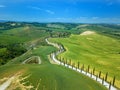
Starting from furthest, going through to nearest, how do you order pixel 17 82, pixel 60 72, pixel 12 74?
pixel 60 72 → pixel 12 74 → pixel 17 82

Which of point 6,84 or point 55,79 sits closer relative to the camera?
point 6,84

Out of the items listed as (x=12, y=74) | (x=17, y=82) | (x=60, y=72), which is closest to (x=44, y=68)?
(x=60, y=72)

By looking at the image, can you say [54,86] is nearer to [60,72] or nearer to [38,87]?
[38,87]

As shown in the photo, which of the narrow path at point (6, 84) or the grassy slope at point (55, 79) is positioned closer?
the narrow path at point (6, 84)

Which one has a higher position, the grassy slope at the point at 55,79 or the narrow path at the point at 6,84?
the narrow path at the point at 6,84

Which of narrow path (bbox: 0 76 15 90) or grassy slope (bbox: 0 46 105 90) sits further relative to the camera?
grassy slope (bbox: 0 46 105 90)

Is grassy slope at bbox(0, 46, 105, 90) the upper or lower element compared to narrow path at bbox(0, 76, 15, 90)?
lower

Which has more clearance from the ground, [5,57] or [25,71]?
[25,71]

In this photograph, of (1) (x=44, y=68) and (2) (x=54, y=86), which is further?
(1) (x=44, y=68)

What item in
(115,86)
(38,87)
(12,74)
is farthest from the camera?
(12,74)

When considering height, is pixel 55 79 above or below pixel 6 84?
below
